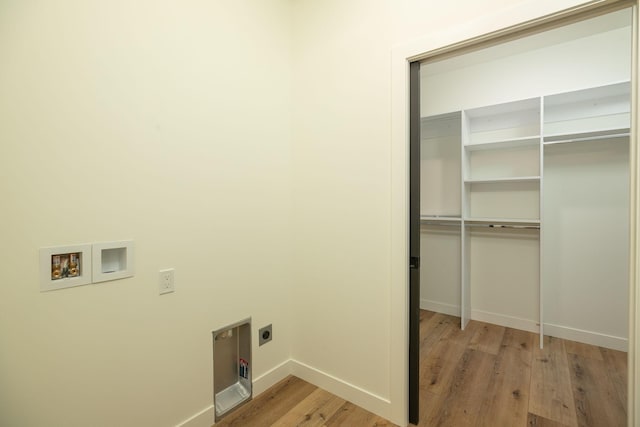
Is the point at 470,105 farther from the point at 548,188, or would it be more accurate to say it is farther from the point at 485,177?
the point at 548,188

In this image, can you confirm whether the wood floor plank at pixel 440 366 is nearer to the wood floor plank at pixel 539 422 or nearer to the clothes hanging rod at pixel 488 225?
the wood floor plank at pixel 539 422

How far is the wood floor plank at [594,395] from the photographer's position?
1.73m

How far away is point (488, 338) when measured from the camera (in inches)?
109

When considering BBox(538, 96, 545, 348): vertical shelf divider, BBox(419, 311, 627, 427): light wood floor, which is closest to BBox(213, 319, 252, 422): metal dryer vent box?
BBox(419, 311, 627, 427): light wood floor

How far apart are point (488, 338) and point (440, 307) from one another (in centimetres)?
69

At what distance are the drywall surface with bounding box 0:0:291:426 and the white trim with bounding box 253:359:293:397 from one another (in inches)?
2.0

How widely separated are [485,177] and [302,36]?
2353 millimetres

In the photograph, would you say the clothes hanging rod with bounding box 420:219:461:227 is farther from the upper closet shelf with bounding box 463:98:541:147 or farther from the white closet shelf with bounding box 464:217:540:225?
the upper closet shelf with bounding box 463:98:541:147

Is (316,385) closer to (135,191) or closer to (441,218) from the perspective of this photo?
(135,191)

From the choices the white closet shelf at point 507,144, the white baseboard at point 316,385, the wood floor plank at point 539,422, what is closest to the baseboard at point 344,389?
the white baseboard at point 316,385

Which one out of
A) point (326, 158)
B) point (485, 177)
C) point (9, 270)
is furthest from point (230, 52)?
point (485, 177)

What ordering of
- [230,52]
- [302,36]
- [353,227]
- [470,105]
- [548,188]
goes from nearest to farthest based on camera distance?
[230,52]
[353,227]
[302,36]
[548,188]
[470,105]

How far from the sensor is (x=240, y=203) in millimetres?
1818

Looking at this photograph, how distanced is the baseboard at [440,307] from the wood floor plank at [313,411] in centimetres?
200
